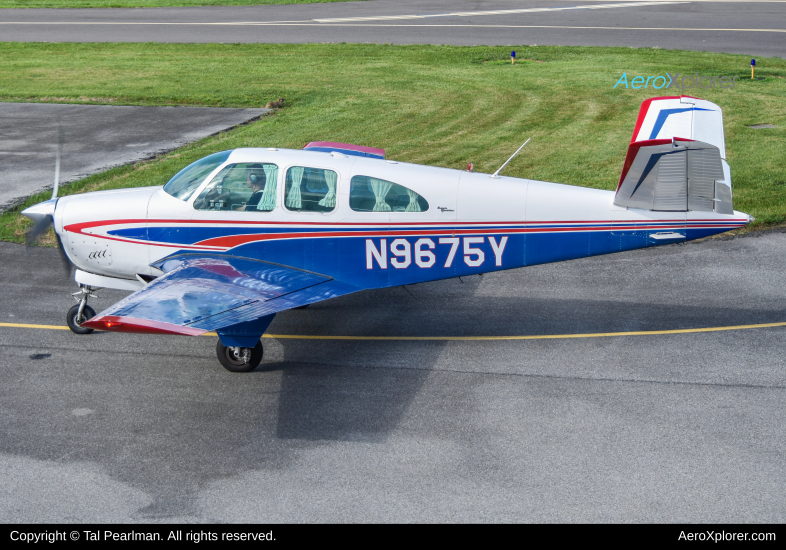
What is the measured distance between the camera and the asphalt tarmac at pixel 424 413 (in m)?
7.34

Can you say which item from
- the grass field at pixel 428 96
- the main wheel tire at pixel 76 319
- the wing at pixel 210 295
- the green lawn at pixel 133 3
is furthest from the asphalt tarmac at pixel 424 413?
the green lawn at pixel 133 3

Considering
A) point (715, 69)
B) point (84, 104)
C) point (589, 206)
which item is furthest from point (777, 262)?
point (84, 104)

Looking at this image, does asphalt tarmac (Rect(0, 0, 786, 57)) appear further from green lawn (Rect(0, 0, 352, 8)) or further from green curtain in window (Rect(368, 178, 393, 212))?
green curtain in window (Rect(368, 178, 393, 212))

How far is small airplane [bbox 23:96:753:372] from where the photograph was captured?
31.6 ft

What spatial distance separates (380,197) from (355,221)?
1.50ft

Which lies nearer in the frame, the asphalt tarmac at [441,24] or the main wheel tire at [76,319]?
the main wheel tire at [76,319]

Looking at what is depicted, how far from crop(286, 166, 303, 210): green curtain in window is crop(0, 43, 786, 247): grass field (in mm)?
7406

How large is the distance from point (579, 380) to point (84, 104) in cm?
2198

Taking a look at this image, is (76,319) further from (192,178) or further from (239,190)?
(239,190)

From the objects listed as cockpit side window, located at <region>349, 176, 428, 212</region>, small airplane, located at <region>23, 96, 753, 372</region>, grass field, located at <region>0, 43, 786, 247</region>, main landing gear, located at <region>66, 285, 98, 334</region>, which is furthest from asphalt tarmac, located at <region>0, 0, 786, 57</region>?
main landing gear, located at <region>66, 285, 98, 334</region>

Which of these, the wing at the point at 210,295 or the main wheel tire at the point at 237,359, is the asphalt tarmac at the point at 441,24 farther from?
the main wheel tire at the point at 237,359

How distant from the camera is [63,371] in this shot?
9.99m

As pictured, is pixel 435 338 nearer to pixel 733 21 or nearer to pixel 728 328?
pixel 728 328

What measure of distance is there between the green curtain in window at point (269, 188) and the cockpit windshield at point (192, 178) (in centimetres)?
66
